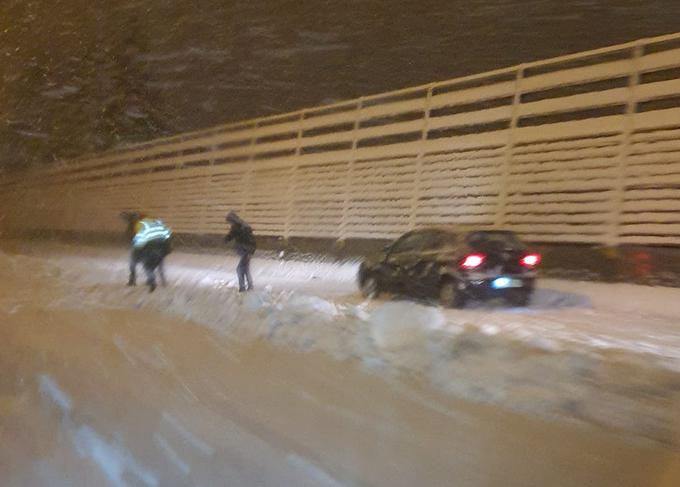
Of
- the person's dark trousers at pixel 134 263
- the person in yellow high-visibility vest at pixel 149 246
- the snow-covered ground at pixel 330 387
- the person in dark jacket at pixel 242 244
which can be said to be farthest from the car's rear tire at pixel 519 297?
the person's dark trousers at pixel 134 263

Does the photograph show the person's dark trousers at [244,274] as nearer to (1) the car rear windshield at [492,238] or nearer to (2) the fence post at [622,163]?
(1) the car rear windshield at [492,238]

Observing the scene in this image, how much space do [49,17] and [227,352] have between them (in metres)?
6.98

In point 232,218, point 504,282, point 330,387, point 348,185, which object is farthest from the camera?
point 232,218

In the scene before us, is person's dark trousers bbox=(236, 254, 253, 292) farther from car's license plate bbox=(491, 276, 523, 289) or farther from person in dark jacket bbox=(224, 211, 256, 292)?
car's license plate bbox=(491, 276, 523, 289)

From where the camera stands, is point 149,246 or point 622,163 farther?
point 149,246

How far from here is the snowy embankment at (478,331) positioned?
514 cm

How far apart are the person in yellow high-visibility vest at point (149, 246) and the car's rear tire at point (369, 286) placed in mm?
2356

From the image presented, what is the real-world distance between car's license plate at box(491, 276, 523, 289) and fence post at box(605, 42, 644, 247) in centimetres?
143

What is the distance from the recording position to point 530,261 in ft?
25.3

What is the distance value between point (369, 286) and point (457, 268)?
987 millimetres

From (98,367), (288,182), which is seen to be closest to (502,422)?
(98,367)

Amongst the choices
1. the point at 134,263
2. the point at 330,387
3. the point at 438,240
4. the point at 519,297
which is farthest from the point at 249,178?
the point at 330,387

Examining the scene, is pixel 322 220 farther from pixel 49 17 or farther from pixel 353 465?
pixel 49 17

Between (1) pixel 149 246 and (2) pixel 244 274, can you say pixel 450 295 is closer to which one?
(2) pixel 244 274
